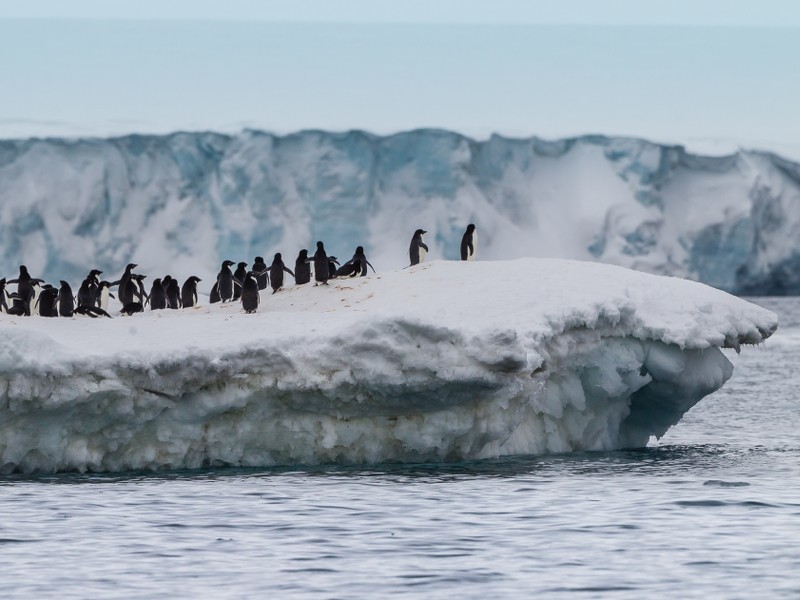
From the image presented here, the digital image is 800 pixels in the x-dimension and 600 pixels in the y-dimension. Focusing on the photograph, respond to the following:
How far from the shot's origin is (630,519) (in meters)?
12.1

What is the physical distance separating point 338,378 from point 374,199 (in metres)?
45.7

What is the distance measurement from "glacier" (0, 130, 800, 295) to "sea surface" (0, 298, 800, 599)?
42.5m

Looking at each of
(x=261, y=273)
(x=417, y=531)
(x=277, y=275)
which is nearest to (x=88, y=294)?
(x=277, y=275)

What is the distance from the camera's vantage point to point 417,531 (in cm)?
1143

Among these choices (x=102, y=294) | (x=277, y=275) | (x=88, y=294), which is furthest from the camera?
(x=102, y=294)

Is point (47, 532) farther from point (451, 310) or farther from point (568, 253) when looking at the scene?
point (568, 253)

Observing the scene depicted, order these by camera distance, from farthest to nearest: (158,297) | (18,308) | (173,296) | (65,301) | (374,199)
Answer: (374,199)
(173,296)
(158,297)
(18,308)
(65,301)

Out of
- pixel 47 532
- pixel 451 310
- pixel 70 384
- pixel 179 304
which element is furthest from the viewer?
pixel 179 304

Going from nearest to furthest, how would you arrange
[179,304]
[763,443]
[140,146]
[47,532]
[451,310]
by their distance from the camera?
[47,532] < [451,310] < [763,443] < [179,304] < [140,146]

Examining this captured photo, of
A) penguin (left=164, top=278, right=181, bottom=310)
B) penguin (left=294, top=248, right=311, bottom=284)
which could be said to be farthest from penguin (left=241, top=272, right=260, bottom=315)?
Result: penguin (left=164, top=278, right=181, bottom=310)

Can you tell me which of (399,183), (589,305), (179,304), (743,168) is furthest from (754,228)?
(589,305)

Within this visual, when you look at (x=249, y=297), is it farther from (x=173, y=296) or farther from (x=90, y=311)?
(x=173, y=296)

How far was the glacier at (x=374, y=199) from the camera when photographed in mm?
56562

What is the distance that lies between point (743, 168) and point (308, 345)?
2158 inches
